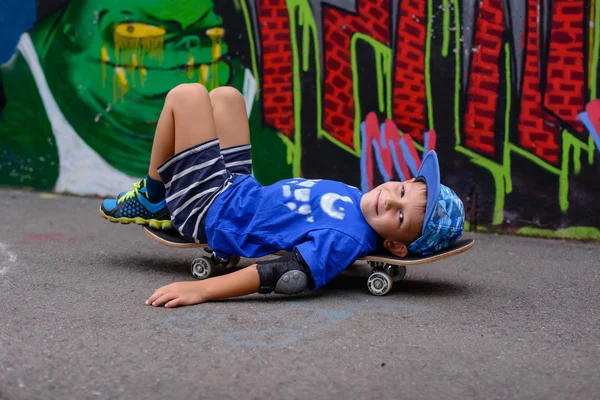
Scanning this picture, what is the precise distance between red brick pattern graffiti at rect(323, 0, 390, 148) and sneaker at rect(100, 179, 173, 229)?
→ 6.40ft

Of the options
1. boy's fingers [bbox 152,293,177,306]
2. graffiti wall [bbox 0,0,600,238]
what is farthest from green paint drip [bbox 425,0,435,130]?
boy's fingers [bbox 152,293,177,306]

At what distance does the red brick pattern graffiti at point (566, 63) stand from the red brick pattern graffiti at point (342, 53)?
1.14 metres

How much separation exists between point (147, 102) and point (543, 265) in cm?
336

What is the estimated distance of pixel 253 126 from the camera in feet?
19.4

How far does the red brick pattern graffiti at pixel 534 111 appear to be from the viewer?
516 cm

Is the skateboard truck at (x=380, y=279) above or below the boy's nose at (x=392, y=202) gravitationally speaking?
below

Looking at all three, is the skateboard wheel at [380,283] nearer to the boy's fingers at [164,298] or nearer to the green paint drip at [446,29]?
the boy's fingers at [164,298]

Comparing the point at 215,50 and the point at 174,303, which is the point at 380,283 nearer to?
the point at 174,303

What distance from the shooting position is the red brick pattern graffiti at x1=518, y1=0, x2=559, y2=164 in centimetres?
516

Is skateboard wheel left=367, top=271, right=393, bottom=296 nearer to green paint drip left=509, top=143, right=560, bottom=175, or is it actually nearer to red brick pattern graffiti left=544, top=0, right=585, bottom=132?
green paint drip left=509, top=143, right=560, bottom=175

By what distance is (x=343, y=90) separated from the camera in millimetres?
5633

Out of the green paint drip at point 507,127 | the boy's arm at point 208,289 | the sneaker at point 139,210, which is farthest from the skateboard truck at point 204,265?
the green paint drip at point 507,127

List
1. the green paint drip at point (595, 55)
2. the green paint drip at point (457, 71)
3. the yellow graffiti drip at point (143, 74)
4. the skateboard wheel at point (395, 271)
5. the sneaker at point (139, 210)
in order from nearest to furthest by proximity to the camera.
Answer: the skateboard wheel at point (395, 271) → the sneaker at point (139, 210) → the green paint drip at point (595, 55) → the green paint drip at point (457, 71) → the yellow graffiti drip at point (143, 74)

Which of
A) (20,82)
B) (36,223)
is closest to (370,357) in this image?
(36,223)
